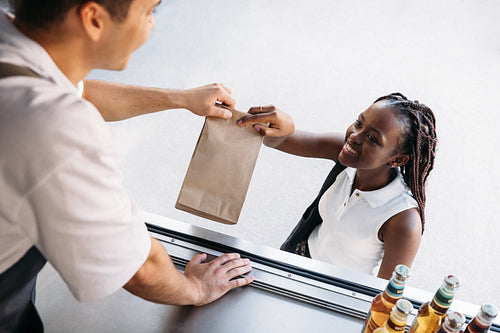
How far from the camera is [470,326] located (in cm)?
65

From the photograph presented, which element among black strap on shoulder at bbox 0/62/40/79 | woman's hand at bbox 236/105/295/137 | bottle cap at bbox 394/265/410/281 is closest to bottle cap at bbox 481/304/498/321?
bottle cap at bbox 394/265/410/281

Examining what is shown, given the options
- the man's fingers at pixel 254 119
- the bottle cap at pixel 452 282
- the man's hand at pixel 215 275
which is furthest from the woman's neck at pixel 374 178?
the bottle cap at pixel 452 282

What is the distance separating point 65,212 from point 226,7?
139 inches

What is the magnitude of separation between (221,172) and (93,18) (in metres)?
0.48

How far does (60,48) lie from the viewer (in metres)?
0.64

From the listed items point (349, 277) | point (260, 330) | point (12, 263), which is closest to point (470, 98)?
point (349, 277)

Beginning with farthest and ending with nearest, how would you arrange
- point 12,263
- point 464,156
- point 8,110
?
1. point 464,156
2. point 12,263
3. point 8,110

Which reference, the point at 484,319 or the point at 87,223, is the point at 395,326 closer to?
the point at 484,319

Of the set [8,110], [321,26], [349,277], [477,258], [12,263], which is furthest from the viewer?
[321,26]

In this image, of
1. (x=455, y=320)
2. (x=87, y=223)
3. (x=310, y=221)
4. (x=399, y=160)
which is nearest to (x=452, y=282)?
(x=455, y=320)

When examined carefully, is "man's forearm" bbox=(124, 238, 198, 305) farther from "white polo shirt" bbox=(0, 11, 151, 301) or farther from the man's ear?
the man's ear

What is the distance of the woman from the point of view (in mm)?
1188

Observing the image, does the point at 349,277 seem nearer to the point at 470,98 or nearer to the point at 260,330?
the point at 260,330

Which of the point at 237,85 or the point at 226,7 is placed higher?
the point at 226,7
